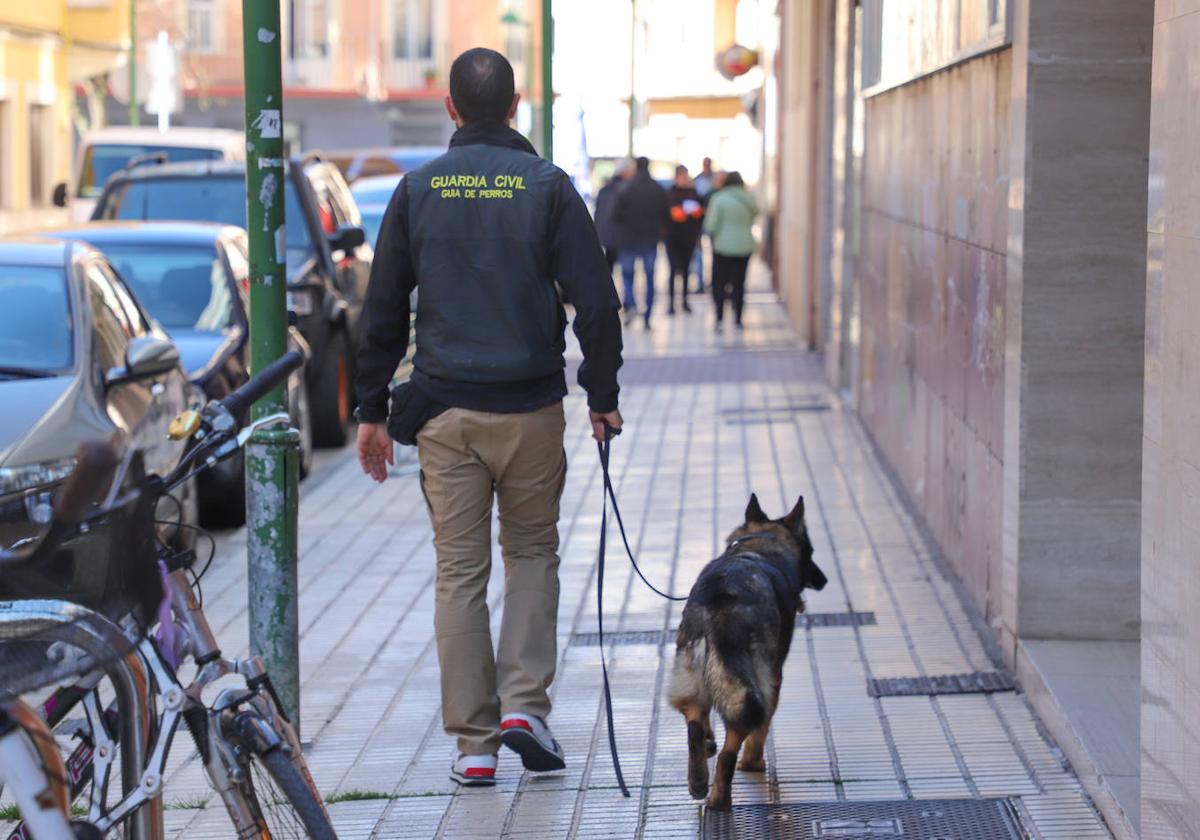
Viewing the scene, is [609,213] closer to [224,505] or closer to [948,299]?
[224,505]

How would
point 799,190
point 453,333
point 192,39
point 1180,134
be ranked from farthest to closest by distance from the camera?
point 192,39 < point 799,190 < point 453,333 < point 1180,134

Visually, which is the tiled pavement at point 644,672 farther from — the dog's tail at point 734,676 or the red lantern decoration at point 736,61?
the red lantern decoration at point 736,61

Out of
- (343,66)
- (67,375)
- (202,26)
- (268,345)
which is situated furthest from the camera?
(202,26)

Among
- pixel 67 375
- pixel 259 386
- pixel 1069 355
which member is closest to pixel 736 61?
pixel 67 375

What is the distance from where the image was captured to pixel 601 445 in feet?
19.2

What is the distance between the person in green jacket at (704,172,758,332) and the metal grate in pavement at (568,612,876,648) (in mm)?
15879

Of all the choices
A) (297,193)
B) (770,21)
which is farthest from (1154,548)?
(770,21)

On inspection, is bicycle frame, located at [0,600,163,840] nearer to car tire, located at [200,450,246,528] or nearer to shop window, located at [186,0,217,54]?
car tire, located at [200,450,246,528]

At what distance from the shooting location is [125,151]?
2383cm

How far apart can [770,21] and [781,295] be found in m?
6.26

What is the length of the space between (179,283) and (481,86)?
676 cm

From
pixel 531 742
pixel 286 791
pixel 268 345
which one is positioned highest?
pixel 268 345

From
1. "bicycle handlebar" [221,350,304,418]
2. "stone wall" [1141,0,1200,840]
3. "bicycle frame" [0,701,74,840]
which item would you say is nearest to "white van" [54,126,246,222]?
"stone wall" [1141,0,1200,840]

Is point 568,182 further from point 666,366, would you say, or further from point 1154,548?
point 666,366
